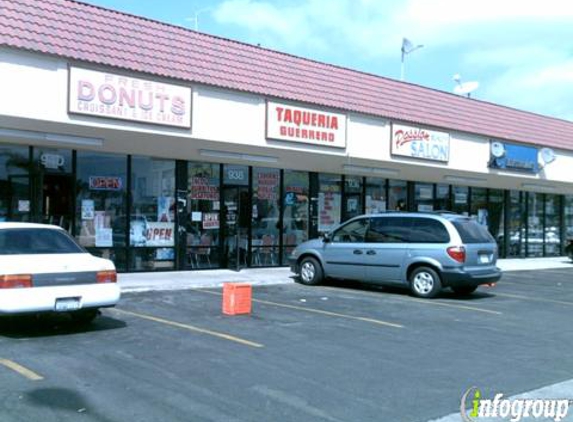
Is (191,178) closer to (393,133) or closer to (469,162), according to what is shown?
(393,133)

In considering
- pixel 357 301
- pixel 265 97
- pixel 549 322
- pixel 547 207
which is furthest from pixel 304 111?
pixel 547 207

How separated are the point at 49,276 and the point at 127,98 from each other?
19.2ft

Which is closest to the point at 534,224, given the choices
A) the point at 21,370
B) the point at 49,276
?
the point at 49,276

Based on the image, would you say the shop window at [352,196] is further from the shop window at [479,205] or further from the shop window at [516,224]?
the shop window at [516,224]

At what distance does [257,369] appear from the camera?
7.07 meters

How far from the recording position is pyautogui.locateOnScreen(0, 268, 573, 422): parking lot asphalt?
5727 millimetres

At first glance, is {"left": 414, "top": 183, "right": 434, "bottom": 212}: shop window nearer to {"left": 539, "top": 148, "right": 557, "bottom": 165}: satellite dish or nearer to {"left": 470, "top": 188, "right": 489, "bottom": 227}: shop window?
{"left": 470, "top": 188, "right": 489, "bottom": 227}: shop window

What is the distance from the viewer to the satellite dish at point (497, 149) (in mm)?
21844

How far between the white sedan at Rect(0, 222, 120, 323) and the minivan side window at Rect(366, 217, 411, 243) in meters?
6.90

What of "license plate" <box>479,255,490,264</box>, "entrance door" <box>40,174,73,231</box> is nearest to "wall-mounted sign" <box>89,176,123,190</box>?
"entrance door" <box>40,174,73,231</box>

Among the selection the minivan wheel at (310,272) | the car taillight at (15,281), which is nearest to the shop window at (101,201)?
the minivan wheel at (310,272)

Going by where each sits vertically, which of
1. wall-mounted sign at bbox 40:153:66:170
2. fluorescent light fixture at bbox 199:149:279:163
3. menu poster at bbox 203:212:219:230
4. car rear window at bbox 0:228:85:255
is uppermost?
fluorescent light fixture at bbox 199:149:279:163

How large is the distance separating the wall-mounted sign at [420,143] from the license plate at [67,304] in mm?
11876

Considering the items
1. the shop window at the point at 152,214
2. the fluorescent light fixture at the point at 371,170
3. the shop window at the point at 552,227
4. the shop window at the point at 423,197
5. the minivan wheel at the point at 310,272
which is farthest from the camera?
the shop window at the point at 552,227
